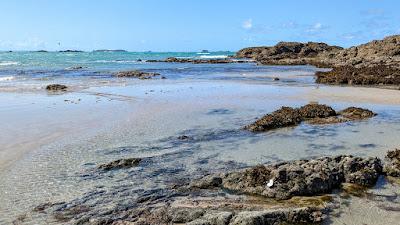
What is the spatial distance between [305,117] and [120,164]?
8325mm

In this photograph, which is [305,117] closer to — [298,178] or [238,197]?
[298,178]

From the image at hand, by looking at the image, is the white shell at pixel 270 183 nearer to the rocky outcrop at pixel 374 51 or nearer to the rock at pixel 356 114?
the rock at pixel 356 114

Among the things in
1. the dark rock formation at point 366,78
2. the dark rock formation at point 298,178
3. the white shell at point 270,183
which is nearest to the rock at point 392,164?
the dark rock formation at point 298,178

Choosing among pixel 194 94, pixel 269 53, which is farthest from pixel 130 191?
pixel 269 53

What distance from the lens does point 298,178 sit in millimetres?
8070

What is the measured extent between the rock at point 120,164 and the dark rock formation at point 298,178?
7.23 feet

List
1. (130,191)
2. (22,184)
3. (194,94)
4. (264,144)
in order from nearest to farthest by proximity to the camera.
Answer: (130,191)
(22,184)
(264,144)
(194,94)

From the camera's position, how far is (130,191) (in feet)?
26.7

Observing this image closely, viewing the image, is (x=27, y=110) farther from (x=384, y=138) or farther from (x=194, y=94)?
A: (x=384, y=138)

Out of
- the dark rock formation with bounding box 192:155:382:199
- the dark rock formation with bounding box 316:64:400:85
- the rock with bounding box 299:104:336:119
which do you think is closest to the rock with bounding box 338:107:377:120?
the rock with bounding box 299:104:336:119

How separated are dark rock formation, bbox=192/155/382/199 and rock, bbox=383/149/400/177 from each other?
175 millimetres

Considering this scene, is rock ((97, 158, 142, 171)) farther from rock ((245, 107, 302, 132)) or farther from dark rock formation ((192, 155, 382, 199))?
rock ((245, 107, 302, 132))

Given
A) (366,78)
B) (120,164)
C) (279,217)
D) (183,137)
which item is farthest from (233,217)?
(366,78)

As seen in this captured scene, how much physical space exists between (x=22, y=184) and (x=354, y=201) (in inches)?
259
